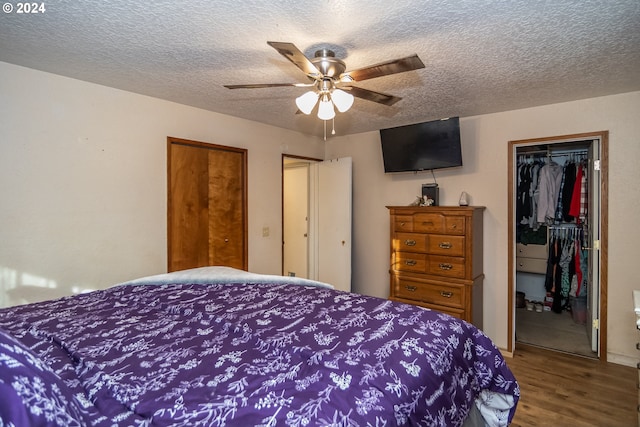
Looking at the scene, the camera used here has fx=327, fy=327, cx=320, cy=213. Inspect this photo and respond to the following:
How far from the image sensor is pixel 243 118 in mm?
3598

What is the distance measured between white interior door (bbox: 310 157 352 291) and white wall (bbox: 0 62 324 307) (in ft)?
5.30

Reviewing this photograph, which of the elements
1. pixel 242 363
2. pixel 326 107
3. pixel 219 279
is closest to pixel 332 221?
pixel 219 279

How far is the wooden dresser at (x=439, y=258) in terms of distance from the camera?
10.2ft

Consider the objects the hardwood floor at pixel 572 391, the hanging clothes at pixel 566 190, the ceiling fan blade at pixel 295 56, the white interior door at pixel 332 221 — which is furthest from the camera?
the white interior door at pixel 332 221

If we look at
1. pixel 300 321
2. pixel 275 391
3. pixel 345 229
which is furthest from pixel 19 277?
pixel 345 229

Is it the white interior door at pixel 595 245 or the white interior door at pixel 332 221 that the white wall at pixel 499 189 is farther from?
the white interior door at pixel 332 221

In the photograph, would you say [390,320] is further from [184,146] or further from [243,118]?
[243,118]

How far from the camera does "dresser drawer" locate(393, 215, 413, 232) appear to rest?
3.46m

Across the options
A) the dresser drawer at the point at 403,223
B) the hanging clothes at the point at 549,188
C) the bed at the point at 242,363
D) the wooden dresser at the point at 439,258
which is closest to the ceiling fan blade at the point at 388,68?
the bed at the point at 242,363

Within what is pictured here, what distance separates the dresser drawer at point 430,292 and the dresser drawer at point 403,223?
524 mm

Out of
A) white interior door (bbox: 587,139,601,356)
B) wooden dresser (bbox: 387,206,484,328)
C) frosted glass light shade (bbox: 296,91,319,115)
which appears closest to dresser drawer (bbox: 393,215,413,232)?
wooden dresser (bbox: 387,206,484,328)

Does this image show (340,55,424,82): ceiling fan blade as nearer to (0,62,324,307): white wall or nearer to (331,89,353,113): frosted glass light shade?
(331,89,353,113): frosted glass light shade

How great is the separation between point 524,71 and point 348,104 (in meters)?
1.33

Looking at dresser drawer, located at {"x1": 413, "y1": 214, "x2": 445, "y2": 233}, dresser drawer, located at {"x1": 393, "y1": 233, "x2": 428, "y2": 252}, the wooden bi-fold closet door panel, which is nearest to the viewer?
the wooden bi-fold closet door panel
